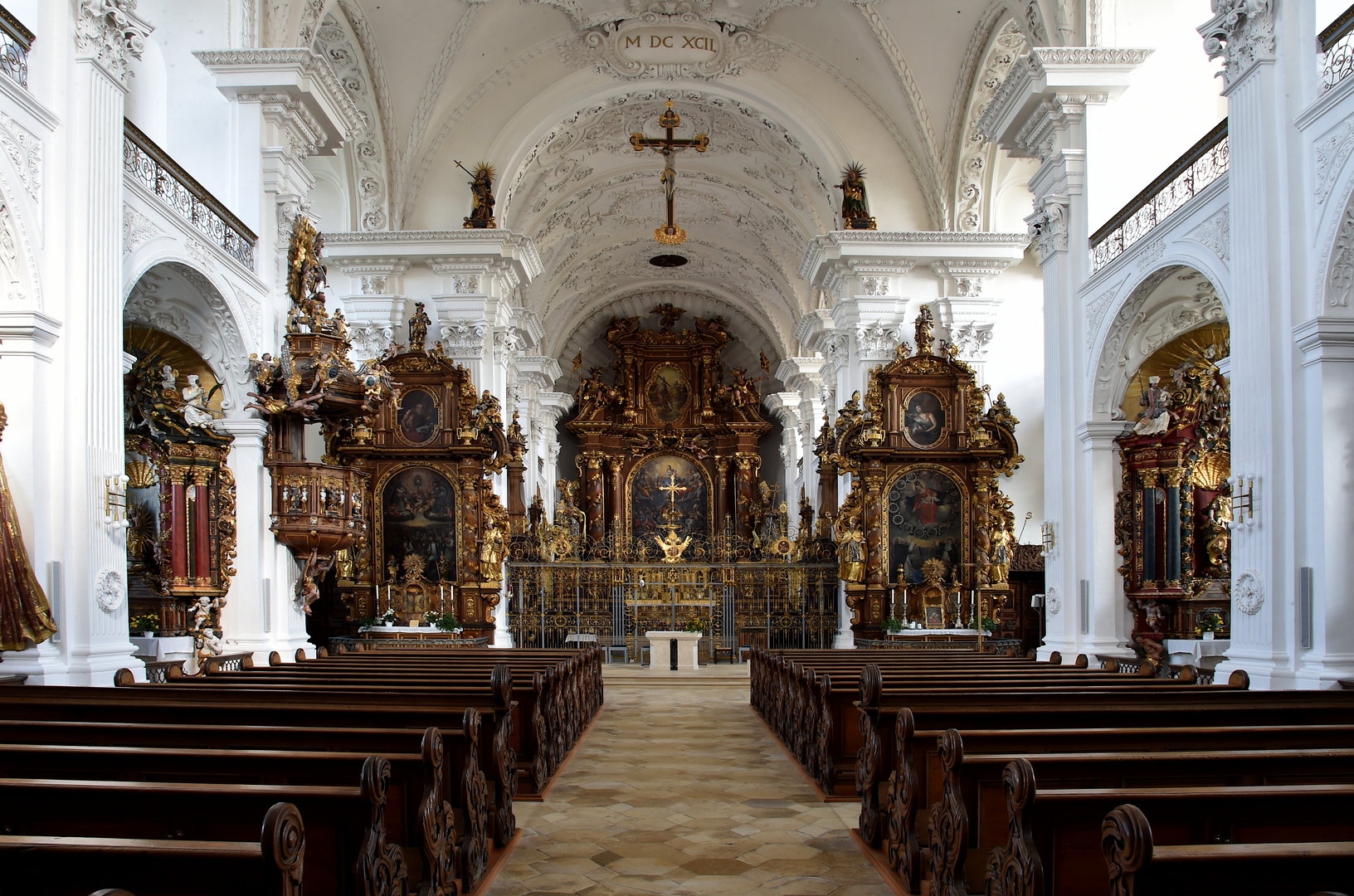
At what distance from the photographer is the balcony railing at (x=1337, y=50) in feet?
23.6

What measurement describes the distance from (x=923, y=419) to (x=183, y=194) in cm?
1146

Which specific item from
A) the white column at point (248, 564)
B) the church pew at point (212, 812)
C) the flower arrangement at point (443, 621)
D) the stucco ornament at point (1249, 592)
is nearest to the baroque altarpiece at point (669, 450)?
the flower arrangement at point (443, 621)

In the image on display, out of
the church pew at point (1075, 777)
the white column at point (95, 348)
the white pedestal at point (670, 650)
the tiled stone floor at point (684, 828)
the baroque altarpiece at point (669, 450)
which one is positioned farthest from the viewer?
the baroque altarpiece at point (669, 450)

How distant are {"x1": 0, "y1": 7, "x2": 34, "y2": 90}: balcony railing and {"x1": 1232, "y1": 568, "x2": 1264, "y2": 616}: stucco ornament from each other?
948cm

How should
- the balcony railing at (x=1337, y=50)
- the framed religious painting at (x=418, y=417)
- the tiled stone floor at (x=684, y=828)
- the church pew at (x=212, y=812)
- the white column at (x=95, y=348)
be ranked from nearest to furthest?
the church pew at (x=212, y=812), the tiled stone floor at (x=684, y=828), the balcony railing at (x=1337, y=50), the white column at (x=95, y=348), the framed religious painting at (x=418, y=417)

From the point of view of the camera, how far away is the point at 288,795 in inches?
129

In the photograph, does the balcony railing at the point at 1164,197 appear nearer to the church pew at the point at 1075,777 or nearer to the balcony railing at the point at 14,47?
the church pew at the point at 1075,777

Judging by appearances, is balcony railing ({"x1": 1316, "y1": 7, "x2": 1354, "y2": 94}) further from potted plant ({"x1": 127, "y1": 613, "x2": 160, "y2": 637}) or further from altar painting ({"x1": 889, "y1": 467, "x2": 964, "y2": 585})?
potted plant ({"x1": 127, "y1": 613, "x2": 160, "y2": 637})

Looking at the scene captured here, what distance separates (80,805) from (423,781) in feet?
4.11

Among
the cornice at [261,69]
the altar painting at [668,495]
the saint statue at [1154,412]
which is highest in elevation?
the cornice at [261,69]

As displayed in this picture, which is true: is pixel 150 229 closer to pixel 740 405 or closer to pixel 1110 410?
pixel 1110 410

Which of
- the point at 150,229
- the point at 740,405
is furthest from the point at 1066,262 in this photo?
the point at 740,405

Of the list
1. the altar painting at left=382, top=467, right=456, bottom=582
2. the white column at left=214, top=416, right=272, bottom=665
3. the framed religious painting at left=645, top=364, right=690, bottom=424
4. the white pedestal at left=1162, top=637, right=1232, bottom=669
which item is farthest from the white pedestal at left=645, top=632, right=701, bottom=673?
the framed religious painting at left=645, top=364, right=690, bottom=424

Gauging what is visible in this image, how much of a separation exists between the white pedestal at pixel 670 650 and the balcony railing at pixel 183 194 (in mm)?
8445
